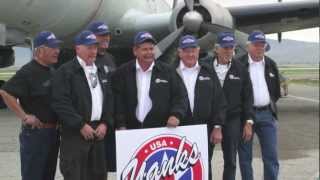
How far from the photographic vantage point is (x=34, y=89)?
5.21 m

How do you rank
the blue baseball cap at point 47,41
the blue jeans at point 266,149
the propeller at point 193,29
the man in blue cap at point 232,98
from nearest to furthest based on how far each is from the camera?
the blue baseball cap at point 47,41
the man in blue cap at point 232,98
the blue jeans at point 266,149
the propeller at point 193,29

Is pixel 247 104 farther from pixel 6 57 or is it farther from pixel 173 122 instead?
pixel 6 57

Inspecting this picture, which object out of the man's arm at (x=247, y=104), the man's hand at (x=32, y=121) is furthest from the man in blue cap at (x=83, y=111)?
the man's arm at (x=247, y=104)

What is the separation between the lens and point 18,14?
1284cm

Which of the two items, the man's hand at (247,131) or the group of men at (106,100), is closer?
the group of men at (106,100)

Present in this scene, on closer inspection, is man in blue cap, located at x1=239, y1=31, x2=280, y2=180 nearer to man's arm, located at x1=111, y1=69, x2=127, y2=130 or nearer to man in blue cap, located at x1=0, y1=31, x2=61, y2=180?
man's arm, located at x1=111, y1=69, x2=127, y2=130

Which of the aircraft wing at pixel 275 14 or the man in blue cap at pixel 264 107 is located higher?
the aircraft wing at pixel 275 14

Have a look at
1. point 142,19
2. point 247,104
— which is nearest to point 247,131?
point 247,104

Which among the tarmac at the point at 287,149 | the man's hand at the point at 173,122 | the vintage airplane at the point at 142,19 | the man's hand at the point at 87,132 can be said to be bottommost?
the tarmac at the point at 287,149

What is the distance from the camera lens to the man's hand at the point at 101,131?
4957 mm

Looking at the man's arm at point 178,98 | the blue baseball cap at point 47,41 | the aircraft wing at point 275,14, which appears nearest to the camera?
the man's arm at point 178,98

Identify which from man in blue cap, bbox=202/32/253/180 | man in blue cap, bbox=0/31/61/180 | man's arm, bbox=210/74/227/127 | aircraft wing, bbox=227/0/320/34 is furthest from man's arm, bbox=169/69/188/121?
aircraft wing, bbox=227/0/320/34

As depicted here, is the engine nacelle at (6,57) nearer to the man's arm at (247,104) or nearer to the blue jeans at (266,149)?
the blue jeans at (266,149)

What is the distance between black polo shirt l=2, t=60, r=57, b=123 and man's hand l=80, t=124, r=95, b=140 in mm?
505
